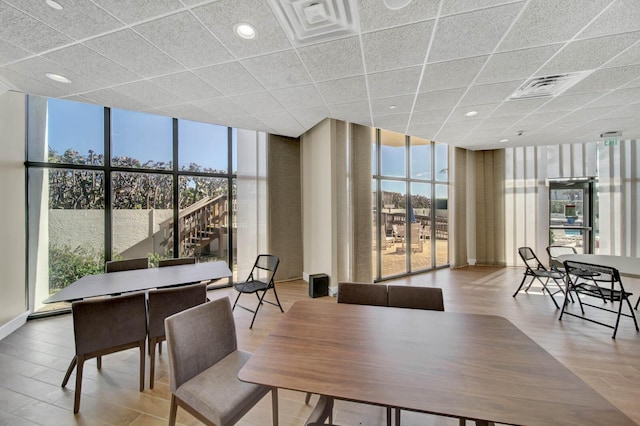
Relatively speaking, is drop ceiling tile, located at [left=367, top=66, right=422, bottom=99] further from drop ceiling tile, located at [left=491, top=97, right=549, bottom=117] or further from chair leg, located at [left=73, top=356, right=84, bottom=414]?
chair leg, located at [left=73, top=356, right=84, bottom=414]

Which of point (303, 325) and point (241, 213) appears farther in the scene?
point (241, 213)

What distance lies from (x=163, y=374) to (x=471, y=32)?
395cm

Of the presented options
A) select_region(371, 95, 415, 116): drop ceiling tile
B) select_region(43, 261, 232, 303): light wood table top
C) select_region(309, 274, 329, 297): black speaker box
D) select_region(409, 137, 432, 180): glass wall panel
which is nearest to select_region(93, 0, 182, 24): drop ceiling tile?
select_region(43, 261, 232, 303): light wood table top

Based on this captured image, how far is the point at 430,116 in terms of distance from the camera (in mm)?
3934

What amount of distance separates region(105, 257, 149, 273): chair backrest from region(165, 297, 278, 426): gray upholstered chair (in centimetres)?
216

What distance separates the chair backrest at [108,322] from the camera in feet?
5.99

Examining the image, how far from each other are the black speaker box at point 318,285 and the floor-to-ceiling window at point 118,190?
1693mm

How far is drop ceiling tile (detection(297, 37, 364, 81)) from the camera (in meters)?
2.17

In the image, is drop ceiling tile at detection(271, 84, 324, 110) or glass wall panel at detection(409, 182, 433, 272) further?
glass wall panel at detection(409, 182, 433, 272)

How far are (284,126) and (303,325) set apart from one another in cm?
363

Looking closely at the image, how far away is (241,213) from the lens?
15.4 feet

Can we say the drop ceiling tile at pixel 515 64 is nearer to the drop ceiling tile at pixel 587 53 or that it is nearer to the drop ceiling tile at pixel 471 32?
the drop ceiling tile at pixel 587 53

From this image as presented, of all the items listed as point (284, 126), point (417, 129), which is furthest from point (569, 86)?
point (284, 126)

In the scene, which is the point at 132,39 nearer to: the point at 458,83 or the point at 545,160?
the point at 458,83
